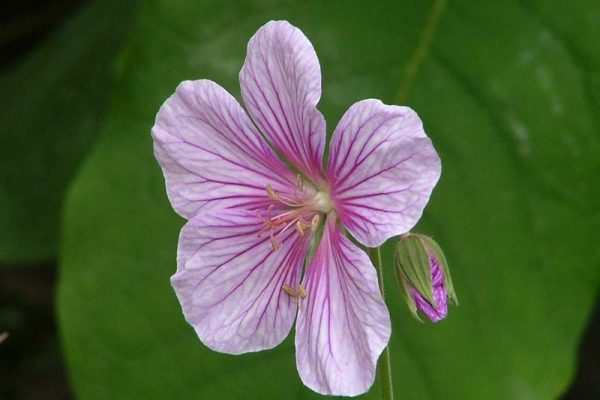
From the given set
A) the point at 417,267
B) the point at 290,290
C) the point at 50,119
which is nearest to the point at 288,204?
the point at 290,290

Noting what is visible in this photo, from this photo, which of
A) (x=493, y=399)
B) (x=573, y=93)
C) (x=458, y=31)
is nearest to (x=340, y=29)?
(x=458, y=31)

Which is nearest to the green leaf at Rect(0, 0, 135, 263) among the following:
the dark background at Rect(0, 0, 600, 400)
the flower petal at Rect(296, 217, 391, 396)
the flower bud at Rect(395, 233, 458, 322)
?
the dark background at Rect(0, 0, 600, 400)

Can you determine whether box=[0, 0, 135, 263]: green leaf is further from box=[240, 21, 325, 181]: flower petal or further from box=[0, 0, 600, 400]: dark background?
box=[240, 21, 325, 181]: flower petal

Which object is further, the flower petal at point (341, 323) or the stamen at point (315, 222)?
the stamen at point (315, 222)

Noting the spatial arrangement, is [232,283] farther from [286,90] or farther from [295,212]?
[286,90]

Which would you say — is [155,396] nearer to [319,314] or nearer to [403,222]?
[319,314]

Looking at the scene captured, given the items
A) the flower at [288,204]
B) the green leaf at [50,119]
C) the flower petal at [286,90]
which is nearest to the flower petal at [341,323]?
the flower at [288,204]

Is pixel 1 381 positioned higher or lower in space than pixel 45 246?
lower

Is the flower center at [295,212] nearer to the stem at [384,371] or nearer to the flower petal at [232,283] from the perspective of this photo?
the flower petal at [232,283]
